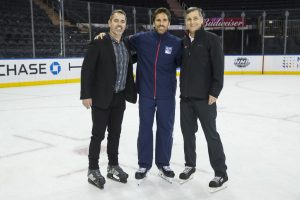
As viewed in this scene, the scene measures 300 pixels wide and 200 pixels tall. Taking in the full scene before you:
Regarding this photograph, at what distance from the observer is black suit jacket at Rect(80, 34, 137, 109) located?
308 cm

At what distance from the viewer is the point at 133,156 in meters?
4.08

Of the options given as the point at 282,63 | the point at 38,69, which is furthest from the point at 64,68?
the point at 282,63

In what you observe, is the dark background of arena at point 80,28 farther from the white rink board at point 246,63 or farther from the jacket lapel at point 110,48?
the jacket lapel at point 110,48

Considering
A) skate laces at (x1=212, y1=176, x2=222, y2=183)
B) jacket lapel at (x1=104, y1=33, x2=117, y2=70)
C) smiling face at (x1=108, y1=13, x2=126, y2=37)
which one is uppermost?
smiling face at (x1=108, y1=13, x2=126, y2=37)

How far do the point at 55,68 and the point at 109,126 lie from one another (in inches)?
363

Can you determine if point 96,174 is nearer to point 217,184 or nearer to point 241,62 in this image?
point 217,184

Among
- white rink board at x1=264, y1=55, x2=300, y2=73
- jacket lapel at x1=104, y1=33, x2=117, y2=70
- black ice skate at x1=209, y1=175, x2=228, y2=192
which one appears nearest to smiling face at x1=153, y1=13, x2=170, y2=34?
jacket lapel at x1=104, y1=33, x2=117, y2=70

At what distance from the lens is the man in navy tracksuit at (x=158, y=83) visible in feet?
10.5

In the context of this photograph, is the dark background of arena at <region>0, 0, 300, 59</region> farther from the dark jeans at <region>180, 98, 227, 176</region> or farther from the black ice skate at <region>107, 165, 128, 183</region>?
the dark jeans at <region>180, 98, 227, 176</region>

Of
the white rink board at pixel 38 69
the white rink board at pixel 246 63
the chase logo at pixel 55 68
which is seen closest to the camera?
the white rink board at pixel 38 69

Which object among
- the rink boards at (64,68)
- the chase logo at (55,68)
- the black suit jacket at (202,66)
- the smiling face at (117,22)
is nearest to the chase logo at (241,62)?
the rink boards at (64,68)

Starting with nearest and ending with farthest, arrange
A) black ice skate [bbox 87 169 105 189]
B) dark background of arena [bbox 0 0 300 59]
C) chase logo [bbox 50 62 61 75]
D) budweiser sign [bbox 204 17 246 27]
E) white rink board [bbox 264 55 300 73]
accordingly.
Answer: black ice skate [bbox 87 169 105 189] → chase logo [bbox 50 62 61 75] → dark background of arena [bbox 0 0 300 59] → white rink board [bbox 264 55 300 73] → budweiser sign [bbox 204 17 246 27]

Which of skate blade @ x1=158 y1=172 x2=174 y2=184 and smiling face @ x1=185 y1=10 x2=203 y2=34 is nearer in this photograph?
smiling face @ x1=185 y1=10 x2=203 y2=34

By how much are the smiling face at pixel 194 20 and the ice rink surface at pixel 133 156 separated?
125cm
